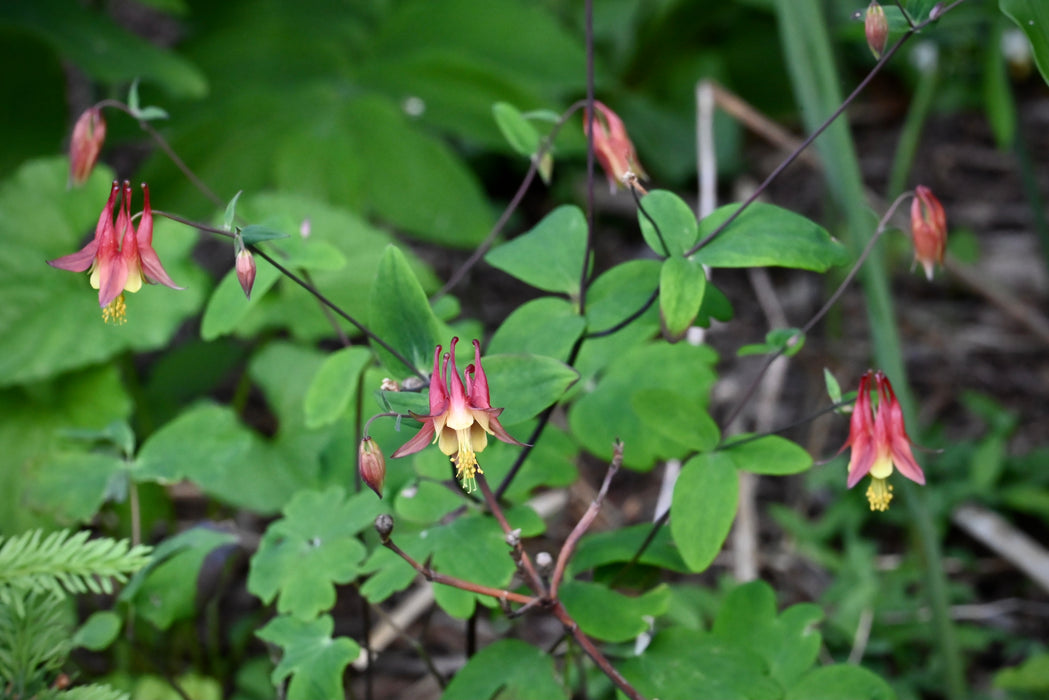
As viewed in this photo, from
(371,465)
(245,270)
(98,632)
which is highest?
(245,270)

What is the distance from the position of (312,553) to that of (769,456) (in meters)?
0.50

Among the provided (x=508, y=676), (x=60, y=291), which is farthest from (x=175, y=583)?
(x=60, y=291)

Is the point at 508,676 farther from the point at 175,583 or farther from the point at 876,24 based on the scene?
the point at 876,24

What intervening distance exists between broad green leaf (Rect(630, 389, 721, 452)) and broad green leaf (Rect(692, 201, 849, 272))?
17cm

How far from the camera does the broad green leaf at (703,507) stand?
2.81 ft

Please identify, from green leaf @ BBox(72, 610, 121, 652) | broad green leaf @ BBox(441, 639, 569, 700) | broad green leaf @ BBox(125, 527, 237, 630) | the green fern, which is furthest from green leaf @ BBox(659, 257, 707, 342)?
green leaf @ BBox(72, 610, 121, 652)

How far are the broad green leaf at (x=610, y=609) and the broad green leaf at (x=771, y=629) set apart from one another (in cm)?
16

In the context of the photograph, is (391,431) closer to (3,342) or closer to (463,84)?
(3,342)

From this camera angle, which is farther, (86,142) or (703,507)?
(86,142)

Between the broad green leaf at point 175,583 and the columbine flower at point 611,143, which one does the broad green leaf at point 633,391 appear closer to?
the columbine flower at point 611,143

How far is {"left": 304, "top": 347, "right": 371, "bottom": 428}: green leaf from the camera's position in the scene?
38.6 inches

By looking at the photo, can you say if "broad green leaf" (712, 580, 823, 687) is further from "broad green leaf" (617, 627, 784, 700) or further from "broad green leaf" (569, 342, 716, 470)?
"broad green leaf" (569, 342, 716, 470)

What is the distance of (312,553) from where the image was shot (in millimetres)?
966

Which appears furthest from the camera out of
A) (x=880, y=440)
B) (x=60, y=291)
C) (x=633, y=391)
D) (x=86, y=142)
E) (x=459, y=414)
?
(x=60, y=291)
